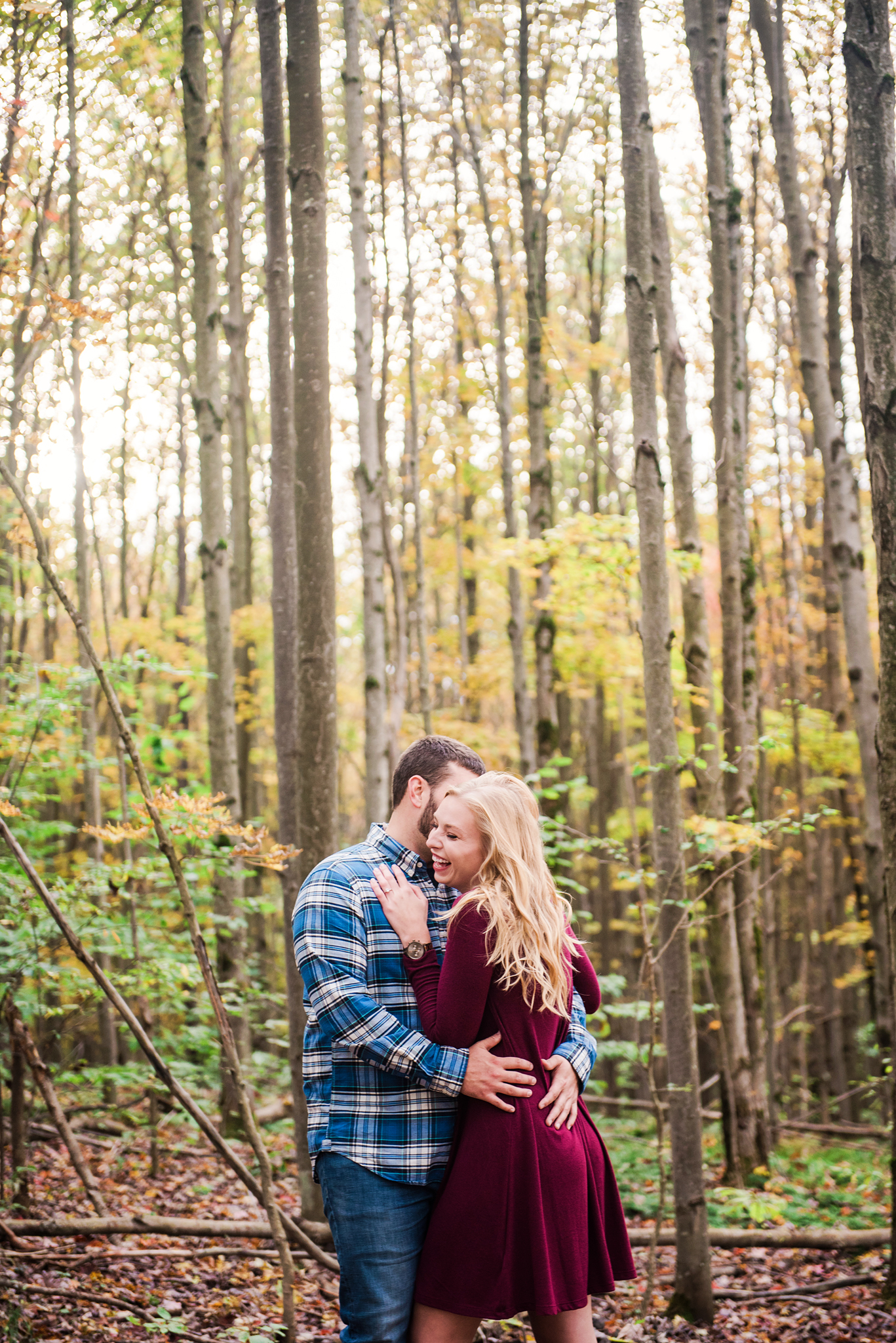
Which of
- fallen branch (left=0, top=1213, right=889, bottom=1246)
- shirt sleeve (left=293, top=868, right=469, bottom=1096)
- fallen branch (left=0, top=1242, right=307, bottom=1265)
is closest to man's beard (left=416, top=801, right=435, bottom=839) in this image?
shirt sleeve (left=293, top=868, right=469, bottom=1096)

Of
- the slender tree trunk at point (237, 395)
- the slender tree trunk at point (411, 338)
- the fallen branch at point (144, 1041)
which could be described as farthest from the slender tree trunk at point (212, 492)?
the fallen branch at point (144, 1041)

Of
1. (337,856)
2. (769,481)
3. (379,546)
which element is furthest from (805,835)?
(337,856)

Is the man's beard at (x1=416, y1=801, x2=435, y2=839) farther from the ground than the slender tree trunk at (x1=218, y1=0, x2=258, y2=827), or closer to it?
closer to it

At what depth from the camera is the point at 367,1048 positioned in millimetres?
2219

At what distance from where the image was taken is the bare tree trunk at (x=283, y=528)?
14.5 feet

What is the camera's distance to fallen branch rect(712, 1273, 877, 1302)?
4.73m

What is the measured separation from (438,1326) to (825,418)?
25.1 feet

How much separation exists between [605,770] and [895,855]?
13054 millimetres

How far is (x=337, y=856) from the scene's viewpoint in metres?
2.50

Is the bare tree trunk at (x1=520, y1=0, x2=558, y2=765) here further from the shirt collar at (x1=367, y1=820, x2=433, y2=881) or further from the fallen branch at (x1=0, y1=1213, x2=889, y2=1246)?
the shirt collar at (x1=367, y1=820, x2=433, y2=881)

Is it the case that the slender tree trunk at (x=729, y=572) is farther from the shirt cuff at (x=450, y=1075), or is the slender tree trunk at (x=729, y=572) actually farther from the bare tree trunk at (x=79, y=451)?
the shirt cuff at (x=450, y=1075)

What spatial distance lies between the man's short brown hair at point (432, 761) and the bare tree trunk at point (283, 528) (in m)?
1.79

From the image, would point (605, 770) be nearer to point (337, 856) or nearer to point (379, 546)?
point (379, 546)

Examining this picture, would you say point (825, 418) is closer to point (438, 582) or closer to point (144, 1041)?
point (144, 1041)
